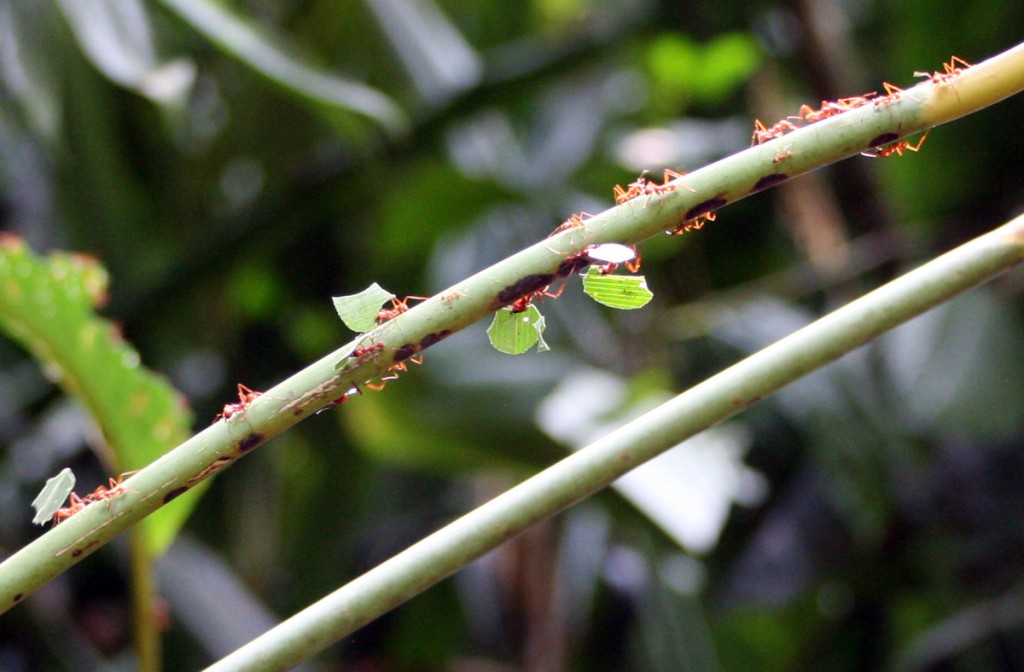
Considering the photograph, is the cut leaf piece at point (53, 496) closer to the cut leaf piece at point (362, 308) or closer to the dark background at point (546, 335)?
the cut leaf piece at point (362, 308)

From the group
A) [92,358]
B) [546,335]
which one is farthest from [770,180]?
[546,335]

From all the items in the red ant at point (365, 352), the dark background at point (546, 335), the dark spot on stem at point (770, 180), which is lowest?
the red ant at point (365, 352)

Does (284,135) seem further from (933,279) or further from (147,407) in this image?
(933,279)

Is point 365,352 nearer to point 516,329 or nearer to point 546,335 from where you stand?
point 516,329

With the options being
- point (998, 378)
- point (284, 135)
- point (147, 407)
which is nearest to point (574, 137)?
point (284, 135)

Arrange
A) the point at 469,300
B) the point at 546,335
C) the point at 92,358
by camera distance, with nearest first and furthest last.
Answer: the point at 469,300, the point at 92,358, the point at 546,335

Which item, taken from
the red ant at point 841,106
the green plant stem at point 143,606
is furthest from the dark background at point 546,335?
the red ant at point 841,106
